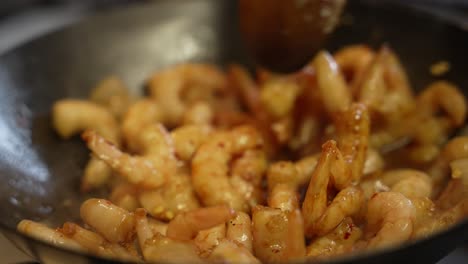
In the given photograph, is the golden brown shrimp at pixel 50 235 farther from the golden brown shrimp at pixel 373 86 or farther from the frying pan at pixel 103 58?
the golden brown shrimp at pixel 373 86

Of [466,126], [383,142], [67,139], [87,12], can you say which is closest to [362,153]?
[383,142]

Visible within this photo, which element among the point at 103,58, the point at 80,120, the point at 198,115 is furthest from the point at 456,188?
the point at 103,58

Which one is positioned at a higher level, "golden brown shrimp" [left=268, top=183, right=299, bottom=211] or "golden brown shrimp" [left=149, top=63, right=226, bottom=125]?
"golden brown shrimp" [left=149, top=63, right=226, bottom=125]

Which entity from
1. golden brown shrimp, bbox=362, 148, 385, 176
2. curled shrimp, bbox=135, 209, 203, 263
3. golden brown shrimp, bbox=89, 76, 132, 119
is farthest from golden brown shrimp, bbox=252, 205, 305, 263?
golden brown shrimp, bbox=89, 76, 132, 119

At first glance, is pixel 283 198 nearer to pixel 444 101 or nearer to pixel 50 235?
pixel 50 235

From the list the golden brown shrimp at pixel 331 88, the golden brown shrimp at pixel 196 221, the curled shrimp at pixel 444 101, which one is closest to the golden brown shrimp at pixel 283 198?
the golden brown shrimp at pixel 196 221

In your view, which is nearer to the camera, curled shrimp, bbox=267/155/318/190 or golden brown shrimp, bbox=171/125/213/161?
curled shrimp, bbox=267/155/318/190

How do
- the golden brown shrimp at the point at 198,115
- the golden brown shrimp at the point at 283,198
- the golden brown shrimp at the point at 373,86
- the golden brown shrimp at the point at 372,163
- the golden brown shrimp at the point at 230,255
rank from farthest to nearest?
the golden brown shrimp at the point at 198,115 < the golden brown shrimp at the point at 373,86 < the golden brown shrimp at the point at 372,163 < the golden brown shrimp at the point at 283,198 < the golden brown shrimp at the point at 230,255

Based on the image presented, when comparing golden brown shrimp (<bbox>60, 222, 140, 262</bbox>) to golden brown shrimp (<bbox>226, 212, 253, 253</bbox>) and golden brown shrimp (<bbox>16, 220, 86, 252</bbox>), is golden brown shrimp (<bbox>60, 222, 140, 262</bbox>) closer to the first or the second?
golden brown shrimp (<bbox>16, 220, 86, 252</bbox>)
